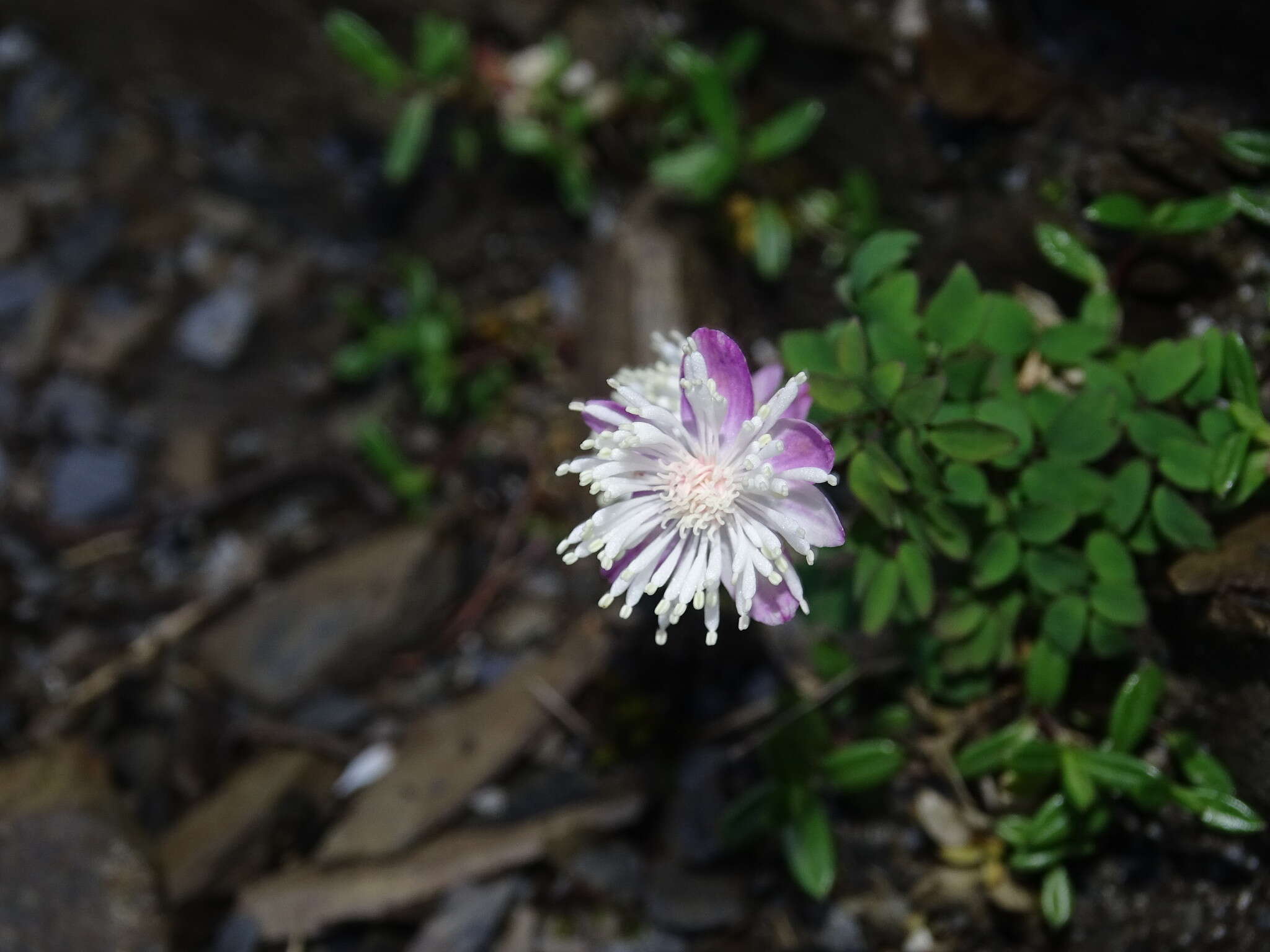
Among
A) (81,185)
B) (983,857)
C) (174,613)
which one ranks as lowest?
(983,857)

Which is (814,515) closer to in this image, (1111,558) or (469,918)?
(1111,558)

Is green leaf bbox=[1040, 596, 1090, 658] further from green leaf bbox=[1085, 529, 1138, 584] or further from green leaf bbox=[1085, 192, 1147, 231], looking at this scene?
green leaf bbox=[1085, 192, 1147, 231]

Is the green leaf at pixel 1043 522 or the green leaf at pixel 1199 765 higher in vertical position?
the green leaf at pixel 1043 522

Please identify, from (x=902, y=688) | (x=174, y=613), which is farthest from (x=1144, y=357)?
(x=174, y=613)

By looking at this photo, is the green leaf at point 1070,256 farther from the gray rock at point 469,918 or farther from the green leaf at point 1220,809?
the gray rock at point 469,918

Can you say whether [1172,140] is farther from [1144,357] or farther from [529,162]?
[529,162]

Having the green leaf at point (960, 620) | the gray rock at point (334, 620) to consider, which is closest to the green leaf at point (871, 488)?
the green leaf at point (960, 620)

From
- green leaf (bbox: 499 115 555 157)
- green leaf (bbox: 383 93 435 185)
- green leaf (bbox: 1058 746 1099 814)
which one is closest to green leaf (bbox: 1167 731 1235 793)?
green leaf (bbox: 1058 746 1099 814)
